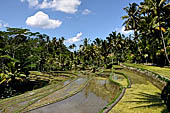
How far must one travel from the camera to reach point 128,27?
3139 centimetres

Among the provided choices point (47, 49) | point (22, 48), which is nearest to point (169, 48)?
point (22, 48)

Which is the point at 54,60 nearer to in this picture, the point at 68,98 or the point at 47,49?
the point at 47,49

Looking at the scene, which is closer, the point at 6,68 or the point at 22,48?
the point at 6,68

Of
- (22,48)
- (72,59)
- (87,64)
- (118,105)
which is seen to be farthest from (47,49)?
(118,105)

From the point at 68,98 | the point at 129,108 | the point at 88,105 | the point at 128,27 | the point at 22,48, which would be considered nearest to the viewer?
the point at 129,108

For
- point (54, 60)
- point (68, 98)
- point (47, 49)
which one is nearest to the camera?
point (68, 98)

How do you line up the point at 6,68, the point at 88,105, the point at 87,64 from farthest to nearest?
1. the point at 87,64
2. the point at 6,68
3. the point at 88,105

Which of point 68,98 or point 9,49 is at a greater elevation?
point 9,49

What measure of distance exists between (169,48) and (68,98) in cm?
1753

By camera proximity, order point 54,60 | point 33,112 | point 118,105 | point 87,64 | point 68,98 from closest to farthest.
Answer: point 118,105, point 33,112, point 68,98, point 54,60, point 87,64

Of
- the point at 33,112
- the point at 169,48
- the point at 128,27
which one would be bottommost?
the point at 33,112

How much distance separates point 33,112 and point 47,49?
4755 centimetres

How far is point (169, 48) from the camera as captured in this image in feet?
74.1

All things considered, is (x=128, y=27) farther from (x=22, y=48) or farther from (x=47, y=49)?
(x=47, y=49)
